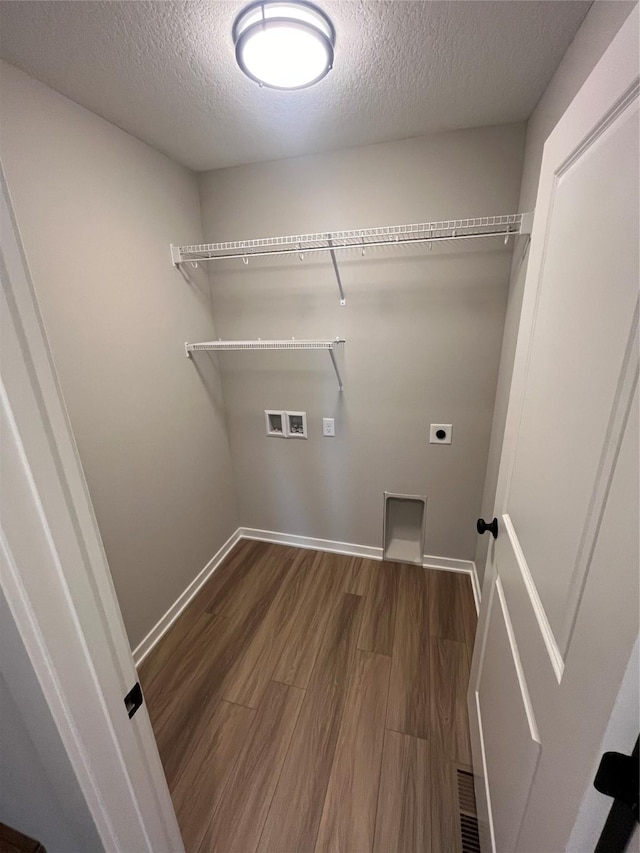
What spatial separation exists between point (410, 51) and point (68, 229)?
1.36m

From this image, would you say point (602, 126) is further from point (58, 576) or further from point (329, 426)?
point (329, 426)

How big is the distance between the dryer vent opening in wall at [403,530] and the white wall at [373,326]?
12 cm

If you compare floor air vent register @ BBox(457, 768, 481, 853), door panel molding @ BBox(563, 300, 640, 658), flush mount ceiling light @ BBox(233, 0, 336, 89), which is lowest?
floor air vent register @ BBox(457, 768, 481, 853)

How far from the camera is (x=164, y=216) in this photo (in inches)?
69.5

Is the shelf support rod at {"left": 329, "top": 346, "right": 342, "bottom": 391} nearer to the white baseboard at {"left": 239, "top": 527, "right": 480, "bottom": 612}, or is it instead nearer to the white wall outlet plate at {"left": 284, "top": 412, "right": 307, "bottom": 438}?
the white wall outlet plate at {"left": 284, "top": 412, "right": 307, "bottom": 438}

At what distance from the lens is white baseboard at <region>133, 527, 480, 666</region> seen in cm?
188

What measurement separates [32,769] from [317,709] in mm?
1148

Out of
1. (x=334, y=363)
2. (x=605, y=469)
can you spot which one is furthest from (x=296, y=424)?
(x=605, y=469)

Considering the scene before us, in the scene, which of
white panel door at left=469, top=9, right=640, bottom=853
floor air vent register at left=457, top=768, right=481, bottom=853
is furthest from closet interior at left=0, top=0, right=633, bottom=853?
white panel door at left=469, top=9, right=640, bottom=853

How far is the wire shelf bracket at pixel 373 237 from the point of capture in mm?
1525

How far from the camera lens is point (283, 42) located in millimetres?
974

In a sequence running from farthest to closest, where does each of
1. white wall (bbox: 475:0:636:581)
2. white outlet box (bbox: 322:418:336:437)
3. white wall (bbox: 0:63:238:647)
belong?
white outlet box (bbox: 322:418:336:437)
white wall (bbox: 0:63:238:647)
white wall (bbox: 475:0:636:581)

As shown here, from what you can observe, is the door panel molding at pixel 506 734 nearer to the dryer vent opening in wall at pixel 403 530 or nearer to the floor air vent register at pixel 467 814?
the floor air vent register at pixel 467 814

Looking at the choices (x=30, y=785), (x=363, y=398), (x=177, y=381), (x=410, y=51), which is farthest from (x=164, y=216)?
(x=30, y=785)
